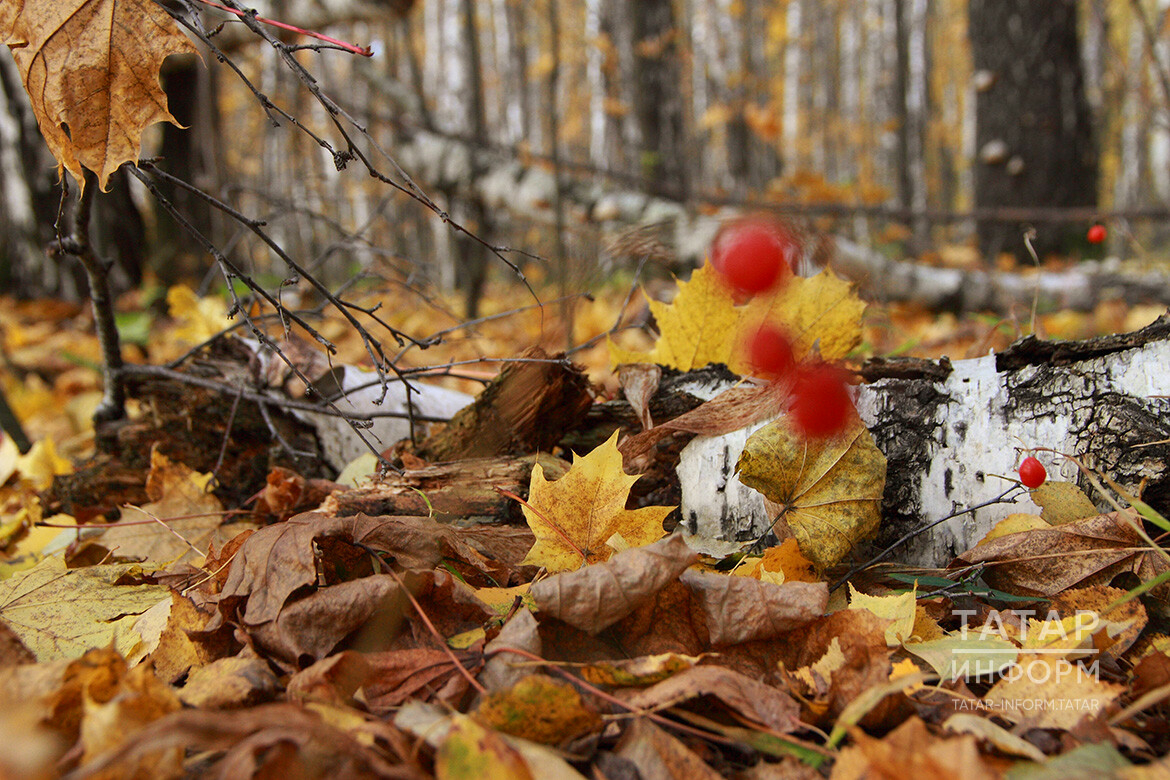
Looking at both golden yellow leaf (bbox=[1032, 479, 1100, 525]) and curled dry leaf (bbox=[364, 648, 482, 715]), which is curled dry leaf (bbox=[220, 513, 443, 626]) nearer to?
curled dry leaf (bbox=[364, 648, 482, 715])

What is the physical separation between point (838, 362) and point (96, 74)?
3.69ft

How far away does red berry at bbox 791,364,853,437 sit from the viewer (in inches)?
27.4

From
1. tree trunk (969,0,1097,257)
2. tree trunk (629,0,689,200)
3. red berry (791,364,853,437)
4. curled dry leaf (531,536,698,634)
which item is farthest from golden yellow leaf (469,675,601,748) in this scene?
tree trunk (969,0,1097,257)

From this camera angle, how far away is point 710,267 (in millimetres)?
1321

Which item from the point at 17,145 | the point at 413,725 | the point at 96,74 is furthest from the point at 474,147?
the point at 413,725

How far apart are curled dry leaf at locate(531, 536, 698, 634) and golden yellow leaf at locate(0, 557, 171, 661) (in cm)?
56

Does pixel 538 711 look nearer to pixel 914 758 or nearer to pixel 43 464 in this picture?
pixel 914 758

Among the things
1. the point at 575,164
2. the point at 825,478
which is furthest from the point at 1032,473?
the point at 575,164

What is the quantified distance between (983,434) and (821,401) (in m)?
0.55

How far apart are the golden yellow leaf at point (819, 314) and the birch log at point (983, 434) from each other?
103 mm

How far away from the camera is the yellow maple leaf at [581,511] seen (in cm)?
98

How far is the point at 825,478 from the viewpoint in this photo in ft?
3.43

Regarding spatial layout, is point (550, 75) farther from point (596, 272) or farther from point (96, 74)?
point (96, 74)

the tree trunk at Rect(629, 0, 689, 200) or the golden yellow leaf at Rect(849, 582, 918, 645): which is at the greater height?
the tree trunk at Rect(629, 0, 689, 200)
